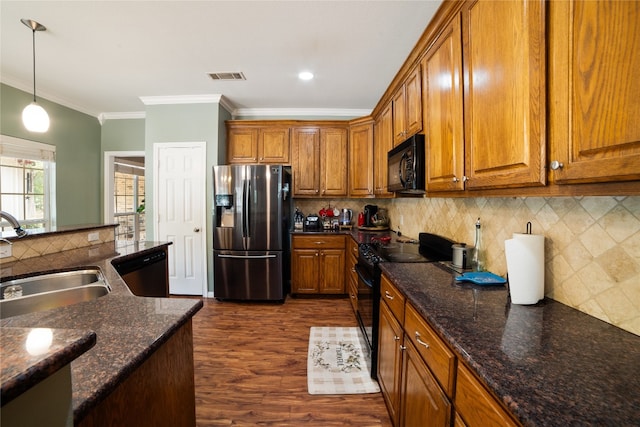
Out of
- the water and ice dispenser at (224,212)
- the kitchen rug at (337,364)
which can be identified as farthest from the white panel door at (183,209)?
the kitchen rug at (337,364)

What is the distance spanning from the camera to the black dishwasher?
201cm

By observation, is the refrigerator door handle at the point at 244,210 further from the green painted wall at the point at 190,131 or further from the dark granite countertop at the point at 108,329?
the dark granite countertop at the point at 108,329

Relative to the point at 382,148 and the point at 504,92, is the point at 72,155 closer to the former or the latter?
the point at 382,148

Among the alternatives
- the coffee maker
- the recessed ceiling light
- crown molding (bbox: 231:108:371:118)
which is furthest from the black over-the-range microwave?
crown molding (bbox: 231:108:371:118)

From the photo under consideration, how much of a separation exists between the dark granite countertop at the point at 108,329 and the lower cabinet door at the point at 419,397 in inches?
37.8

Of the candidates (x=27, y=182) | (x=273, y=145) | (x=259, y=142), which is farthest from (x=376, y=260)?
(x=27, y=182)

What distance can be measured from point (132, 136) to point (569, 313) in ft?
17.6

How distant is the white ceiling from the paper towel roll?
1758 mm

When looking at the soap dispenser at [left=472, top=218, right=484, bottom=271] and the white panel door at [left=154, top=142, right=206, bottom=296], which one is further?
the white panel door at [left=154, top=142, right=206, bottom=296]

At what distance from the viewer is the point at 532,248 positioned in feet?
3.75

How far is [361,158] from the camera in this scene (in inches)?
145

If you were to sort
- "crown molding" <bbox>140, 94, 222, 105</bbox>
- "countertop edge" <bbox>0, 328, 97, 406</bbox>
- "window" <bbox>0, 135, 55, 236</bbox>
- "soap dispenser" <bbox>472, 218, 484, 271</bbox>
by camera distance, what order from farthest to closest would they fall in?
"crown molding" <bbox>140, 94, 222, 105</bbox>
"window" <bbox>0, 135, 55, 236</bbox>
"soap dispenser" <bbox>472, 218, 484, 271</bbox>
"countertop edge" <bbox>0, 328, 97, 406</bbox>

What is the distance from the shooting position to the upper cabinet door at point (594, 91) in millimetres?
643

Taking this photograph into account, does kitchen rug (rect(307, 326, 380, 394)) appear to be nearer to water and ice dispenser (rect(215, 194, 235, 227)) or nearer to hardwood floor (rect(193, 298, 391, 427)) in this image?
hardwood floor (rect(193, 298, 391, 427))
